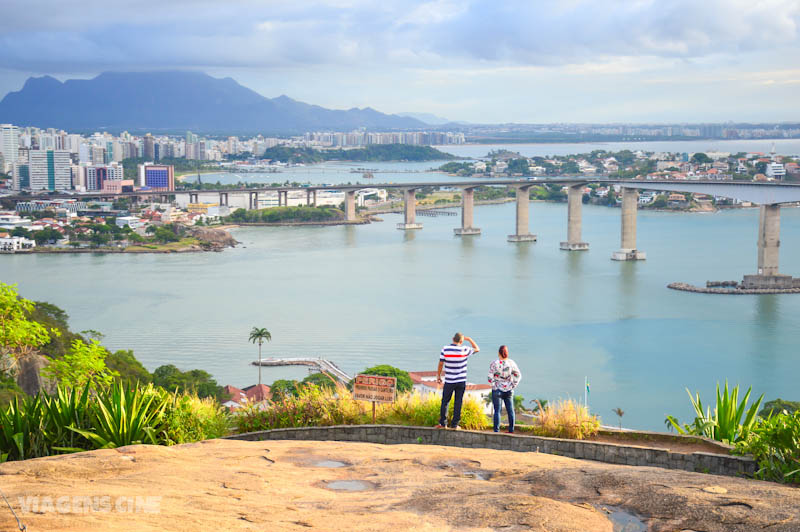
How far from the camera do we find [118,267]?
23312 millimetres

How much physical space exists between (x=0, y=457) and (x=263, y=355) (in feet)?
32.5

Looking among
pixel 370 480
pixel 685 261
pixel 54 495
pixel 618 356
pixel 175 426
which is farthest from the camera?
pixel 685 261

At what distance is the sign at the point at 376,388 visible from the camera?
11.3ft

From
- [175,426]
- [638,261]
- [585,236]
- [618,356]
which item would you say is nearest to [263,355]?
[618,356]

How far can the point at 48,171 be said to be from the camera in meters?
50.2

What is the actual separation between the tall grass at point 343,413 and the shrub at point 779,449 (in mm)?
1163

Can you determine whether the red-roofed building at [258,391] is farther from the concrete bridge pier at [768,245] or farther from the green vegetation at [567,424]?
the concrete bridge pier at [768,245]

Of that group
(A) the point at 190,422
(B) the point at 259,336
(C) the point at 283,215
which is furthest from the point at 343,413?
(C) the point at 283,215

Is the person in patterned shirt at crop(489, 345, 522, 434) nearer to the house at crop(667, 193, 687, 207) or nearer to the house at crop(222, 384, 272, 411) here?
the house at crop(222, 384, 272, 411)

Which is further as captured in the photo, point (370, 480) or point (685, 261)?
point (685, 261)

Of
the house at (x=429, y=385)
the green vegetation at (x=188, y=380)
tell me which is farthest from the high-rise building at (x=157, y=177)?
the house at (x=429, y=385)

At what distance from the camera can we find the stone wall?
294 cm

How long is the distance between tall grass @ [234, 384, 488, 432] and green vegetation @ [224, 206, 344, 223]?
3203 cm

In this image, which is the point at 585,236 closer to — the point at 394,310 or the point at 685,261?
the point at 685,261
